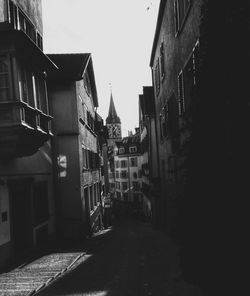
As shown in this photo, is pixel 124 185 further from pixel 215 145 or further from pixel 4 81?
pixel 215 145

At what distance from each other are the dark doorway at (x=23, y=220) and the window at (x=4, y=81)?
3.97m

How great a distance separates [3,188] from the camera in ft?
39.2

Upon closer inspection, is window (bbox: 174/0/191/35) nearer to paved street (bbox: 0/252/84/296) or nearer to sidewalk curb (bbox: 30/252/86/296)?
sidewalk curb (bbox: 30/252/86/296)

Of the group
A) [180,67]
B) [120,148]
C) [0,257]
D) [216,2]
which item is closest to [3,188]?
[0,257]

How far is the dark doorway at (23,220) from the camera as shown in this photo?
1403 centimetres

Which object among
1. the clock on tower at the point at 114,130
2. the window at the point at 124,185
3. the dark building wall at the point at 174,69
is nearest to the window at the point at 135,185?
the window at the point at 124,185

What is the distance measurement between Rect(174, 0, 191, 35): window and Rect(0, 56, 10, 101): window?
5824 millimetres

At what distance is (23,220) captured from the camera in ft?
48.2

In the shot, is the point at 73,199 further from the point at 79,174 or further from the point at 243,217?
the point at 243,217

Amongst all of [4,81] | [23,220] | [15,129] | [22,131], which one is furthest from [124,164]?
[15,129]

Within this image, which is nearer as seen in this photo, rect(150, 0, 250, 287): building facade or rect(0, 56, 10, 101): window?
rect(150, 0, 250, 287): building facade

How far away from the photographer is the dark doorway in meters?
14.0

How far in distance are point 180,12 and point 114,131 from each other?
107732mm

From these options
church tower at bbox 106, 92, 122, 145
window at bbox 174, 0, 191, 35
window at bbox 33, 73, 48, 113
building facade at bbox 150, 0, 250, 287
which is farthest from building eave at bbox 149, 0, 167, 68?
church tower at bbox 106, 92, 122, 145
